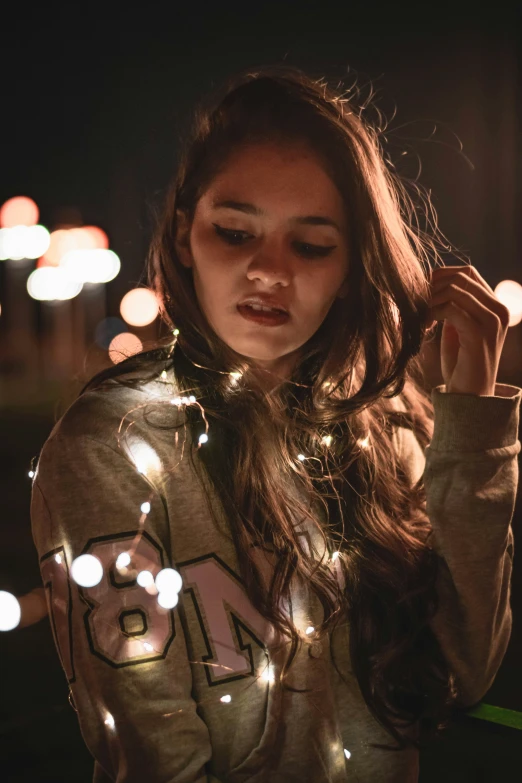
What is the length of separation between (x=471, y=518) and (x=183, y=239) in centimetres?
85

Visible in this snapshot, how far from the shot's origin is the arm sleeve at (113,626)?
4.21ft

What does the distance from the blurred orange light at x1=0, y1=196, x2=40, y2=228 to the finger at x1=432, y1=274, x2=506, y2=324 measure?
1163cm

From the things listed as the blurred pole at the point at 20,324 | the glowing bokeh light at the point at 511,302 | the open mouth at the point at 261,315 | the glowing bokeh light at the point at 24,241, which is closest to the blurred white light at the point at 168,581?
the open mouth at the point at 261,315

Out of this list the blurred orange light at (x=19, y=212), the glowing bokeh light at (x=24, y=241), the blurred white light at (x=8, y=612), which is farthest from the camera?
the glowing bokeh light at (x=24, y=241)

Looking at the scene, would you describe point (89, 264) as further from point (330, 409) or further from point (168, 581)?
point (168, 581)

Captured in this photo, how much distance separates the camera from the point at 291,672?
148 cm

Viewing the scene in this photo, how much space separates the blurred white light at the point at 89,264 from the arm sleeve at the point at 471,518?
45.9 feet

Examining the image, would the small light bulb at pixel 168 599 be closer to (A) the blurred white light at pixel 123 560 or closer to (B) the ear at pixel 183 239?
(A) the blurred white light at pixel 123 560

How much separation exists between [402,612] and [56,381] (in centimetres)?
1324

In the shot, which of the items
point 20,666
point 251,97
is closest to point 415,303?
point 251,97

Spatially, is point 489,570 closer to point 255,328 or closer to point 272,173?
point 255,328

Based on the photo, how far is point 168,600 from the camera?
1369 millimetres

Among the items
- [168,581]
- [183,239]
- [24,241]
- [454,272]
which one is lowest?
[168,581]

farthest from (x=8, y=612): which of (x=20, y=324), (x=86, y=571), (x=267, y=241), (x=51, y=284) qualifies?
(x=20, y=324)
